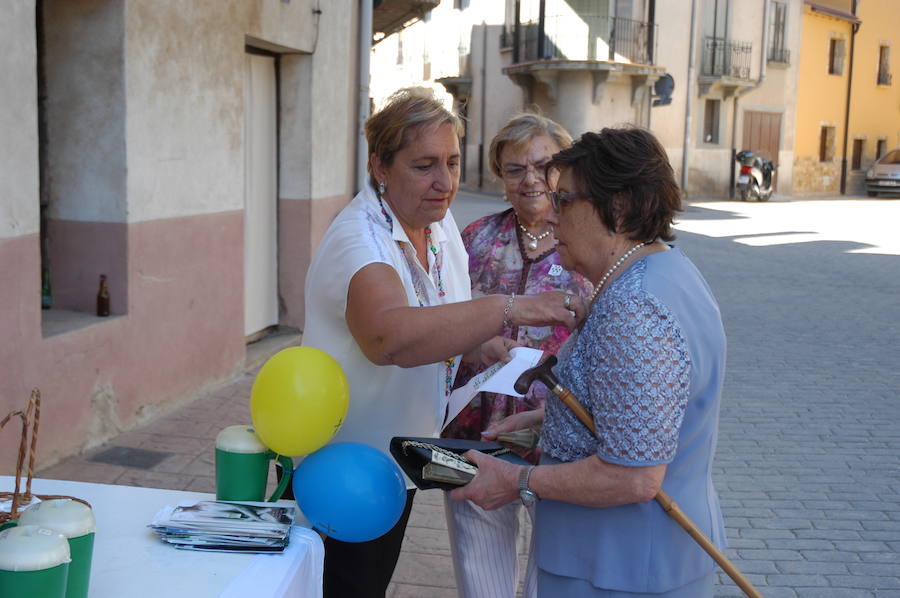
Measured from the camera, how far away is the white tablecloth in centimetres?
183

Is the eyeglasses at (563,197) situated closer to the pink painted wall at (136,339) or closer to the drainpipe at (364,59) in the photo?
the pink painted wall at (136,339)

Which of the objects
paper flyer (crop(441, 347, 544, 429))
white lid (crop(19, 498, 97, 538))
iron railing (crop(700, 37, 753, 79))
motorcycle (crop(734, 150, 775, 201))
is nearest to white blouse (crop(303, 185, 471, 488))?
paper flyer (crop(441, 347, 544, 429))

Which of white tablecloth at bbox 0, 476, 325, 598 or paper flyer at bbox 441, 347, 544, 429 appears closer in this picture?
white tablecloth at bbox 0, 476, 325, 598

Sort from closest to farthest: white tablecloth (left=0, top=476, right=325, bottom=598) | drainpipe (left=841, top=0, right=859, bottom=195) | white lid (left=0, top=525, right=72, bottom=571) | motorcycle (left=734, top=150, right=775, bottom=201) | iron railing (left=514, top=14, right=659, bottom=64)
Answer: white lid (left=0, top=525, right=72, bottom=571)
white tablecloth (left=0, top=476, right=325, bottom=598)
iron railing (left=514, top=14, right=659, bottom=64)
motorcycle (left=734, top=150, right=775, bottom=201)
drainpipe (left=841, top=0, right=859, bottom=195)

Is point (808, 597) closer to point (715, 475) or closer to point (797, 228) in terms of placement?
point (715, 475)

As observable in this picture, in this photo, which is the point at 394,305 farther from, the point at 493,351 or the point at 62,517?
the point at 62,517

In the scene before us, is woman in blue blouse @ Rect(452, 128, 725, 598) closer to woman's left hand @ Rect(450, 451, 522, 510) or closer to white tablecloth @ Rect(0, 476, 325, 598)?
woman's left hand @ Rect(450, 451, 522, 510)

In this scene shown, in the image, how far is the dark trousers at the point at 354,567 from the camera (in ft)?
8.54

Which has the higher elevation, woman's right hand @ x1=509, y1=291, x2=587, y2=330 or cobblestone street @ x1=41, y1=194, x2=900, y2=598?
woman's right hand @ x1=509, y1=291, x2=587, y2=330

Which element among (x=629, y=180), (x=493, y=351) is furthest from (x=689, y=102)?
(x=629, y=180)

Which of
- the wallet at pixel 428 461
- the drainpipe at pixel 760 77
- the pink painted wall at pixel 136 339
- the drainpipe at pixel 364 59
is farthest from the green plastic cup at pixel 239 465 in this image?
the drainpipe at pixel 760 77

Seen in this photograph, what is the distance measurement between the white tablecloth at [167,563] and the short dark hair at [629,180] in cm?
103

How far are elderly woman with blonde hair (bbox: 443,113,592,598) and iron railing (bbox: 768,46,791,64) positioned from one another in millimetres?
33100

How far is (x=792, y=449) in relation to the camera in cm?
621
